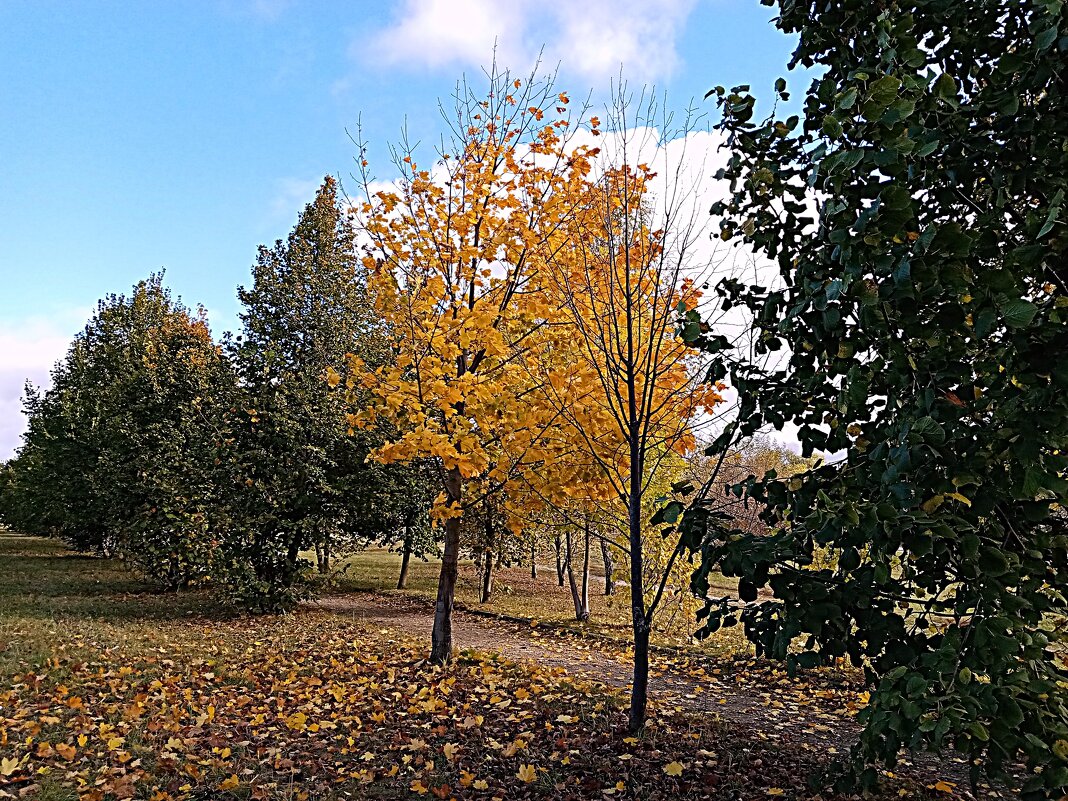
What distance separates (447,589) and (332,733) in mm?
2247

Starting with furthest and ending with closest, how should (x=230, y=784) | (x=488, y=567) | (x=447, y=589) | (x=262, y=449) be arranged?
(x=488, y=567) < (x=262, y=449) < (x=447, y=589) < (x=230, y=784)

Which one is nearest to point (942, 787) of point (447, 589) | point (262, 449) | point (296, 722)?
point (296, 722)

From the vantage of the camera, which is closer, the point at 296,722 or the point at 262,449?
the point at 296,722

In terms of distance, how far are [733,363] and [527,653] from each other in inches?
246

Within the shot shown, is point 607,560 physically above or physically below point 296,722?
above

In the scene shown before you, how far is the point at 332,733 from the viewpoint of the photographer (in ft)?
15.4

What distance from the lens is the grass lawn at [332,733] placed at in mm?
3666

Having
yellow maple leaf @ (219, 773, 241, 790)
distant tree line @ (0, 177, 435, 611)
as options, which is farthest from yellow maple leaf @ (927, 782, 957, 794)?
distant tree line @ (0, 177, 435, 611)

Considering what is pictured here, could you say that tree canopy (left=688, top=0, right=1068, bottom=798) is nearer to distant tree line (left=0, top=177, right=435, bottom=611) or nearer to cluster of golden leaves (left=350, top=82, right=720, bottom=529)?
cluster of golden leaves (left=350, top=82, right=720, bottom=529)

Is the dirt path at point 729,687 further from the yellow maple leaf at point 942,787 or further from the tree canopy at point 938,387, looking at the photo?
the tree canopy at point 938,387

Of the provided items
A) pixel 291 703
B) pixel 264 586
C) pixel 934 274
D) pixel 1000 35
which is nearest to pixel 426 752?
pixel 291 703

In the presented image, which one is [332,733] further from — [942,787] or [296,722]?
[942,787]

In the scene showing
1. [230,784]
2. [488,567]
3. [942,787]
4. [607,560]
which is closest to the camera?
[942,787]

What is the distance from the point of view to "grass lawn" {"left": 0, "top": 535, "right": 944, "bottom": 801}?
3666 millimetres
